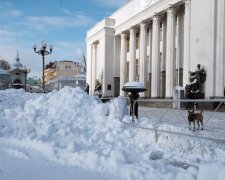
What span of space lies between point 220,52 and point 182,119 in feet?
48.9

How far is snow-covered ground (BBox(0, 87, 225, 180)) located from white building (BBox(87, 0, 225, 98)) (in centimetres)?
1430

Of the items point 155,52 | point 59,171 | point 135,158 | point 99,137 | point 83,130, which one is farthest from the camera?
point 155,52

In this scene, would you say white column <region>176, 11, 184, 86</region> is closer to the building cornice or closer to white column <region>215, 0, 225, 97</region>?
the building cornice

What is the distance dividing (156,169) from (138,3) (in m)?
32.1

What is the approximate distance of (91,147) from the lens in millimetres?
7062

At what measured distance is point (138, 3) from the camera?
35.7 meters

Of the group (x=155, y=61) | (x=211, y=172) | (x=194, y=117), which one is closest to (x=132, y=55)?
(x=155, y=61)

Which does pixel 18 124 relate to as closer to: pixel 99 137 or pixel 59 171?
pixel 99 137

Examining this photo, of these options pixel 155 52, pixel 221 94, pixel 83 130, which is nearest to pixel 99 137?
pixel 83 130

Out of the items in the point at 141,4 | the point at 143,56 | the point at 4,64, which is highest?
the point at 141,4

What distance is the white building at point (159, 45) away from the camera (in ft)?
75.3

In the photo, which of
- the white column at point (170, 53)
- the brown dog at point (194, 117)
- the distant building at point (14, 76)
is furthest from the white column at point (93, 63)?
the brown dog at point (194, 117)

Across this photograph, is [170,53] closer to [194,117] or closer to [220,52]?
[220,52]

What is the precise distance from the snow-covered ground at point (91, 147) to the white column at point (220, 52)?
1345 cm
